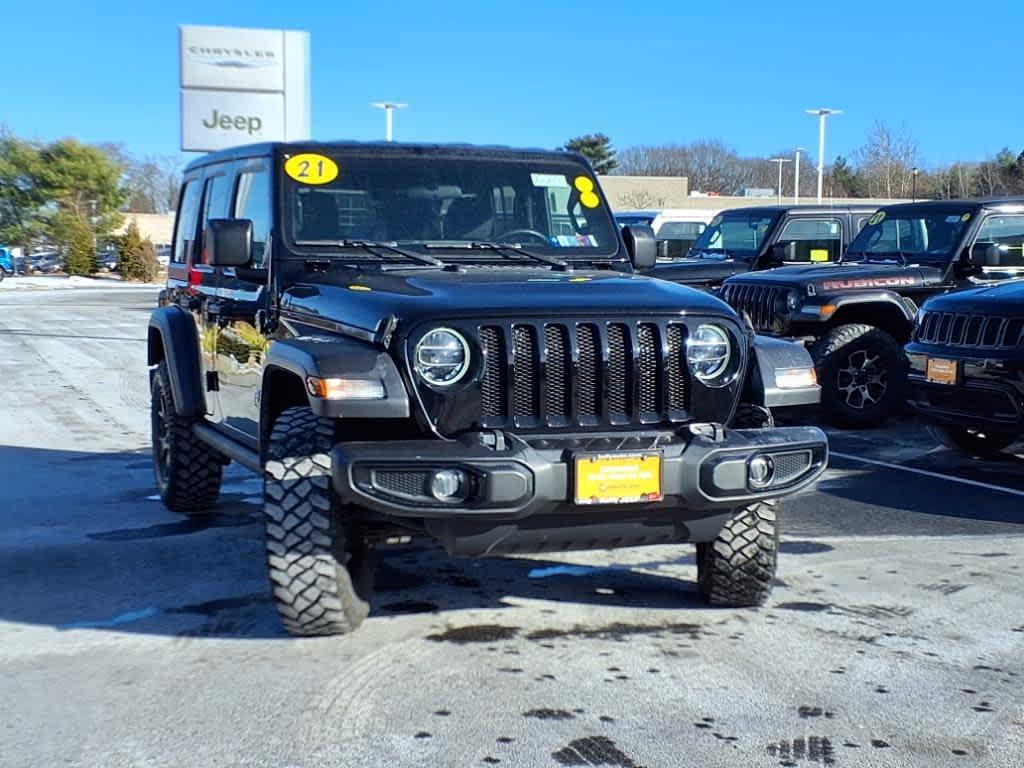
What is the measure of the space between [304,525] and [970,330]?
5.10 m

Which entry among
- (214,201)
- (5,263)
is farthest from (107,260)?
(214,201)

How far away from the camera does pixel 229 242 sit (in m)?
5.46

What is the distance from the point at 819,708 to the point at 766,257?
10.4m

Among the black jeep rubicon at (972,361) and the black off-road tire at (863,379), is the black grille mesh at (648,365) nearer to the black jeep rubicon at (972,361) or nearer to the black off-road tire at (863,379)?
the black jeep rubicon at (972,361)

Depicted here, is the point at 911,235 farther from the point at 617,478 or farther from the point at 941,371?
the point at 617,478

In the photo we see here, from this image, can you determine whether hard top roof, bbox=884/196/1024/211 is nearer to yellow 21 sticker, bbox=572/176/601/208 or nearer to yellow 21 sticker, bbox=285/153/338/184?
yellow 21 sticker, bbox=572/176/601/208

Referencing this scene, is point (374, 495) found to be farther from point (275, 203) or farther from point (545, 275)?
point (275, 203)

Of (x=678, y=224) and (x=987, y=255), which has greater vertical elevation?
(x=678, y=224)

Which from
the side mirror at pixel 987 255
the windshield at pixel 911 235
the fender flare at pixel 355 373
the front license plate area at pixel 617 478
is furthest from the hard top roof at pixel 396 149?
the windshield at pixel 911 235

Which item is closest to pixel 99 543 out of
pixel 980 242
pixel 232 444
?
pixel 232 444

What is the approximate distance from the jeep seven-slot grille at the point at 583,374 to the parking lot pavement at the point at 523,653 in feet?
2.90

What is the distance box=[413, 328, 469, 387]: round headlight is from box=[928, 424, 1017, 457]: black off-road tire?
5.40 metres

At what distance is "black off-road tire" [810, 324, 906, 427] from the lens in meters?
10.3

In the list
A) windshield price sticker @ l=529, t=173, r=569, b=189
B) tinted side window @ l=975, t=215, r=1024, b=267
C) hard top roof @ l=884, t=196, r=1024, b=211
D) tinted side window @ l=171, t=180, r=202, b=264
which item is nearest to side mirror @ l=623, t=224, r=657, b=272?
windshield price sticker @ l=529, t=173, r=569, b=189
